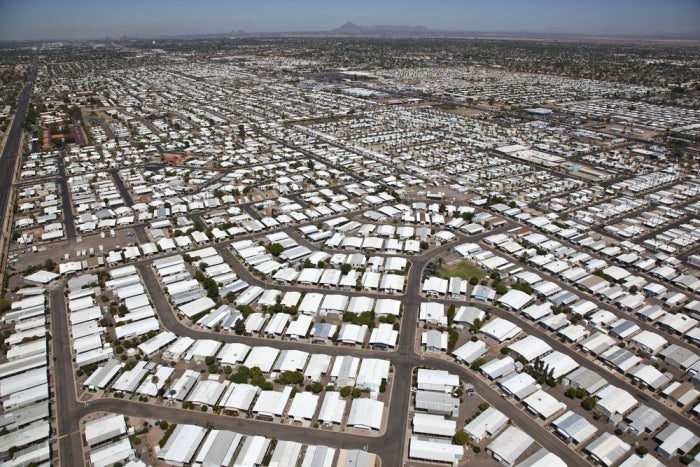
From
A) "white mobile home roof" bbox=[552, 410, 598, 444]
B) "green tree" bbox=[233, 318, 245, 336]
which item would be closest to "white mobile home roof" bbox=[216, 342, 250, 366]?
"green tree" bbox=[233, 318, 245, 336]

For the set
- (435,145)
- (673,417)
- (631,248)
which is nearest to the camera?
(673,417)

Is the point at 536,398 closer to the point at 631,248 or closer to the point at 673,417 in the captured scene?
the point at 673,417

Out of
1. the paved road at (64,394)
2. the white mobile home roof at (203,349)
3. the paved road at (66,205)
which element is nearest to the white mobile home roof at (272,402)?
the white mobile home roof at (203,349)

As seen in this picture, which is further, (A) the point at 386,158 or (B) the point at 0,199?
(A) the point at 386,158

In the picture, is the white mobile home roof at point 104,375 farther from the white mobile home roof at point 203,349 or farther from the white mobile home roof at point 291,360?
the white mobile home roof at point 291,360

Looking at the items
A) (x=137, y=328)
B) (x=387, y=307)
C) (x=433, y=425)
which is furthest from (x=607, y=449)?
(x=137, y=328)

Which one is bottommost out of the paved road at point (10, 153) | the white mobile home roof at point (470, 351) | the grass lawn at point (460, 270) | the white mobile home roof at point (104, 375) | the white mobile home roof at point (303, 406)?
the white mobile home roof at point (303, 406)

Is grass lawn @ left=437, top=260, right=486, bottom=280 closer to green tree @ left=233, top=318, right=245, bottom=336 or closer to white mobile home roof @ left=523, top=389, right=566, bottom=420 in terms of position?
white mobile home roof @ left=523, top=389, right=566, bottom=420

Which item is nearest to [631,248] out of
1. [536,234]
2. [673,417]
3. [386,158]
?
[536,234]
